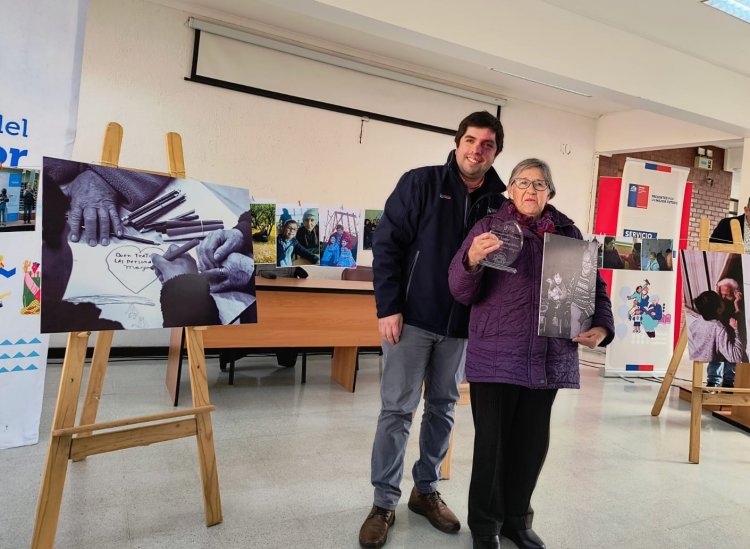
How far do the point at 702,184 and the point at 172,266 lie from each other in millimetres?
8656

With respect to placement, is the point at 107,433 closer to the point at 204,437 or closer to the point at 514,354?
the point at 204,437

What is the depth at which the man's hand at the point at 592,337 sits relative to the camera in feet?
5.84

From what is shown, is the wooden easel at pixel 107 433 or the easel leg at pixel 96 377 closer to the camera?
the wooden easel at pixel 107 433

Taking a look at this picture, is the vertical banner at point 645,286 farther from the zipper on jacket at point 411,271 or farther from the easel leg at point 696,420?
the zipper on jacket at point 411,271

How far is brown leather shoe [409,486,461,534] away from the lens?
2.11 m

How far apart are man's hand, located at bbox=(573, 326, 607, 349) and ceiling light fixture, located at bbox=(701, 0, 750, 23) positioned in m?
3.10

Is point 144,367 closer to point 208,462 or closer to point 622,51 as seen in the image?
point 208,462

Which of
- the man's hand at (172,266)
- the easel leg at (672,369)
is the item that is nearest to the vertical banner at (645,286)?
the easel leg at (672,369)

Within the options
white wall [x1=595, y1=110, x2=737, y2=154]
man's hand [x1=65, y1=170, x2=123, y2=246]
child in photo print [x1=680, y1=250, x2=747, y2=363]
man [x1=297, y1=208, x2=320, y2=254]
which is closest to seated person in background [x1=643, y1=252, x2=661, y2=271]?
child in photo print [x1=680, y1=250, x2=747, y2=363]

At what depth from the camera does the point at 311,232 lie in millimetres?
4355

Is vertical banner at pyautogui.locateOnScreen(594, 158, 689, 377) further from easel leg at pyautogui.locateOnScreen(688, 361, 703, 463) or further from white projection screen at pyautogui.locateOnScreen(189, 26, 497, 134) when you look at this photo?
easel leg at pyautogui.locateOnScreen(688, 361, 703, 463)

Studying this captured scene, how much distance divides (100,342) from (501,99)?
545 centimetres

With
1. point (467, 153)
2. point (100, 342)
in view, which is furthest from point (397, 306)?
point (100, 342)

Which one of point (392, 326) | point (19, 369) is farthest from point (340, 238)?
point (392, 326)
